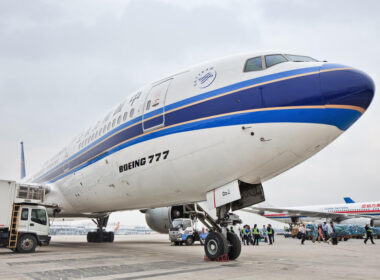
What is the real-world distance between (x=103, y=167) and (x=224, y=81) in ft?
16.0

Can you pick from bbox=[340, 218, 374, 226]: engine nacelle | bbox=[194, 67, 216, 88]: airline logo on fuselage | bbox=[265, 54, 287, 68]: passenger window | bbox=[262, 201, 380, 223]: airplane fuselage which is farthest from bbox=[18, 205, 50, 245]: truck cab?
bbox=[262, 201, 380, 223]: airplane fuselage

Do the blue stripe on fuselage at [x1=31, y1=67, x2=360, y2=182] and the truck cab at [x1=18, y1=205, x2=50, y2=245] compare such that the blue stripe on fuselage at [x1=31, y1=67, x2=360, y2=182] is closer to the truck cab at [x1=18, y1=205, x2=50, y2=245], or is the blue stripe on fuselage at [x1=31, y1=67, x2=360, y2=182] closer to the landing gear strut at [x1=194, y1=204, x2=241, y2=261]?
the landing gear strut at [x1=194, y1=204, x2=241, y2=261]

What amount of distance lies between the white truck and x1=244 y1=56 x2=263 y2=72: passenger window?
30.7 feet

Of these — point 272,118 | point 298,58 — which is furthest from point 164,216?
point 298,58

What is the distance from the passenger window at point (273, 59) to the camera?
6727 mm

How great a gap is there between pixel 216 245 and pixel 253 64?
13.2ft

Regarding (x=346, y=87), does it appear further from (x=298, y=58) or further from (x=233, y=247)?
(x=233, y=247)

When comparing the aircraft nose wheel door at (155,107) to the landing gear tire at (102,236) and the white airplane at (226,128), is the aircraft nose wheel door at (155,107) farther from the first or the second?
the landing gear tire at (102,236)

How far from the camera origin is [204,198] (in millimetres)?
8227

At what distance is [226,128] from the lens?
6.63m

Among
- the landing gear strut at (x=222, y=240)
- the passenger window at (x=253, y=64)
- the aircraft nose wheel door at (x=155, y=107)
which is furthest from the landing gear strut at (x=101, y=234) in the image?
the passenger window at (x=253, y=64)

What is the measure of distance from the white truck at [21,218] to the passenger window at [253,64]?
9362 millimetres

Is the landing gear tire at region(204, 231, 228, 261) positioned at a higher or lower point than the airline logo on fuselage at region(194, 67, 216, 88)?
lower

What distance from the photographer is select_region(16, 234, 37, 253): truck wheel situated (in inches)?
444
